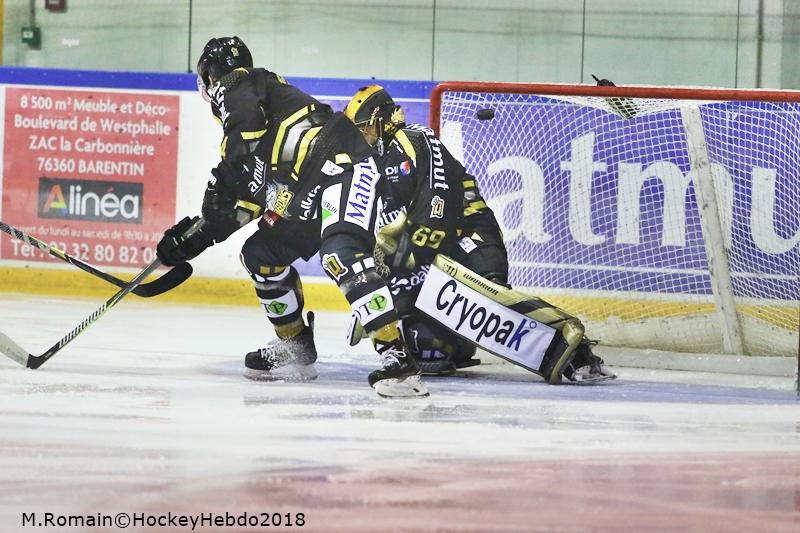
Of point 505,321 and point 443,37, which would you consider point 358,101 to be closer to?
point 505,321

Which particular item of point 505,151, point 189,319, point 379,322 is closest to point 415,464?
point 379,322

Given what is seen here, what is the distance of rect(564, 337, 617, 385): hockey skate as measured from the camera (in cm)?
516

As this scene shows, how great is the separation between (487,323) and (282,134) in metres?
1.00

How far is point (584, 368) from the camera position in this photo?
5172 mm

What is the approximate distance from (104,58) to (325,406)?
14.7 feet

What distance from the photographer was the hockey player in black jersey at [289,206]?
4570mm

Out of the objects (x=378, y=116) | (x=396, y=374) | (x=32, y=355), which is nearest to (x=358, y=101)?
(x=378, y=116)

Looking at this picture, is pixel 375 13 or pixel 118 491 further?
pixel 375 13

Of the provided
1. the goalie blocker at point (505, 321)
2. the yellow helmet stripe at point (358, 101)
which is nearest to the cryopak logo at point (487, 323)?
the goalie blocker at point (505, 321)

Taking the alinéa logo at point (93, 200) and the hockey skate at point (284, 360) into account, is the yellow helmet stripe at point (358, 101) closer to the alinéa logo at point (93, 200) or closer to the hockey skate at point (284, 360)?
the hockey skate at point (284, 360)

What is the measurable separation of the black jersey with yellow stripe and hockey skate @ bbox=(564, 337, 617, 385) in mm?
1082

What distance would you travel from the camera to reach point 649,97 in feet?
18.4

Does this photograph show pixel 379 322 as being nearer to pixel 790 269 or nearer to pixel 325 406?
pixel 325 406

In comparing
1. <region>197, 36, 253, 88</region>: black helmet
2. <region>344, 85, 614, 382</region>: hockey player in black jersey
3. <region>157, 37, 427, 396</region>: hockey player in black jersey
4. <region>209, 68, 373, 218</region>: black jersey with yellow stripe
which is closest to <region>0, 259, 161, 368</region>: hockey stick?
<region>157, 37, 427, 396</region>: hockey player in black jersey
